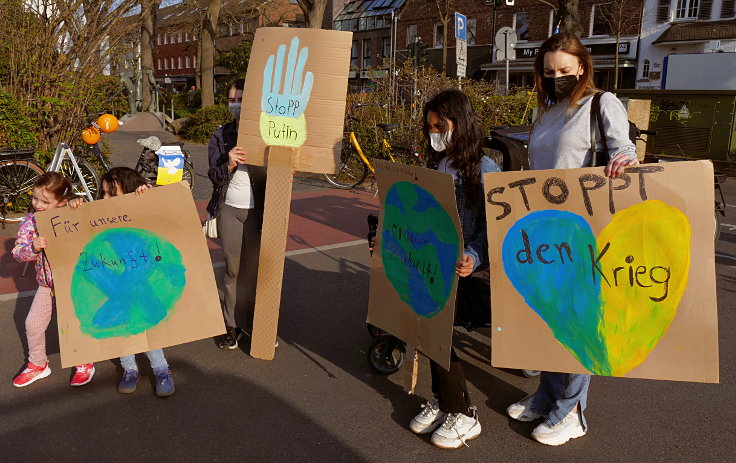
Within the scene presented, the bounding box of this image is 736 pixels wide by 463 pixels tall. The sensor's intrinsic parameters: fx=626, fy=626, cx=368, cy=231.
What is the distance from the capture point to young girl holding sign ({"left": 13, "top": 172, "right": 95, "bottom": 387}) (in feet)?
10.8

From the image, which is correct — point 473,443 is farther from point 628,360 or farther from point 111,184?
point 111,184

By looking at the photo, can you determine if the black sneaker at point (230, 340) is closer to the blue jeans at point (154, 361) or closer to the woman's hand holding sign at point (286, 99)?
the blue jeans at point (154, 361)

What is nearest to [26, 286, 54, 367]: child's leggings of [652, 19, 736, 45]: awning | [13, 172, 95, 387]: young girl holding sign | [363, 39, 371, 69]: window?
[13, 172, 95, 387]: young girl holding sign

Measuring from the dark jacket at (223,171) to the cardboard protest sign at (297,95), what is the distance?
27 centimetres

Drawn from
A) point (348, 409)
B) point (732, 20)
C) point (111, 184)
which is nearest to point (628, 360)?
point (348, 409)

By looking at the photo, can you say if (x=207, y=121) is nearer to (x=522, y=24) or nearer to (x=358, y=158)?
(x=358, y=158)

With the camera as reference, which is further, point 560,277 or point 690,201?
point 560,277

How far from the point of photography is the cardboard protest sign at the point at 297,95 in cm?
347

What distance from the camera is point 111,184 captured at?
3.41 metres

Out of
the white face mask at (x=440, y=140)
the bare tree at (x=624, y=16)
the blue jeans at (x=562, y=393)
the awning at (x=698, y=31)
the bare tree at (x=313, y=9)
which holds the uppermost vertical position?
the bare tree at (x=624, y=16)

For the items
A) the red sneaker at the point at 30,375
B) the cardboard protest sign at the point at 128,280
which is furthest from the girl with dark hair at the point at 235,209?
the red sneaker at the point at 30,375

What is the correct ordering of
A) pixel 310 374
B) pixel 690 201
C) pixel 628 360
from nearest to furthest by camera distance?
pixel 690 201 → pixel 628 360 → pixel 310 374

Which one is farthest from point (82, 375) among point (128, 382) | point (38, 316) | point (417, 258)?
point (417, 258)

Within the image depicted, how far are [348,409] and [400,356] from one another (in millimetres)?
573
